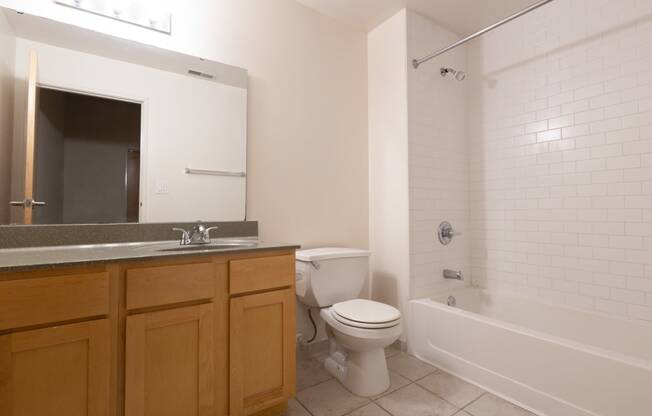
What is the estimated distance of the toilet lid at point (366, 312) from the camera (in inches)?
63.7

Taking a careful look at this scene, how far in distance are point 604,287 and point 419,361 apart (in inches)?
48.6

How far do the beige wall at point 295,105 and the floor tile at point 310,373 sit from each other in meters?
0.79

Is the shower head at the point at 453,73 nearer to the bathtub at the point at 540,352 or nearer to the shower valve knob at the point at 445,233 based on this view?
the shower valve knob at the point at 445,233

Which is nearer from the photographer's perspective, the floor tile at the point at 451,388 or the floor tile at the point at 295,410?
the floor tile at the point at 295,410

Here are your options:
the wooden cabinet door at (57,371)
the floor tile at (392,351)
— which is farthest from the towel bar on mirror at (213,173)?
the floor tile at (392,351)

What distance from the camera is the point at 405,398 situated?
1.66 m

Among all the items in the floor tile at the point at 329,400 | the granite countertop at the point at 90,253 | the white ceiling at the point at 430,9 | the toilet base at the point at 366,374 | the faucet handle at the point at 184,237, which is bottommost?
the floor tile at the point at 329,400

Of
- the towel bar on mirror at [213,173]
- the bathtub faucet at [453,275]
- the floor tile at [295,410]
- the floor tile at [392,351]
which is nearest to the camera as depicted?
the floor tile at [295,410]

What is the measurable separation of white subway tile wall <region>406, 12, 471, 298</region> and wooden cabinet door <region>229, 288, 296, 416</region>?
110 cm

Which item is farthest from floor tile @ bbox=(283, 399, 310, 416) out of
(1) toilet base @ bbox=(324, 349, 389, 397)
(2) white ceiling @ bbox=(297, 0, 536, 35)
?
(2) white ceiling @ bbox=(297, 0, 536, 35)

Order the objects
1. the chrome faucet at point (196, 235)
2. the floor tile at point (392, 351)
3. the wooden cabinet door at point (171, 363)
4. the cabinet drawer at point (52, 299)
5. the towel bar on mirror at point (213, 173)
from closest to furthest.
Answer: the cabinet drawer at point (52, 299), the wooden cabinet door at point (171, 363), the chrome faucet at point (196, 235), the towel bar on mirror at point (213, 173), the floor tile at point (392, 351)

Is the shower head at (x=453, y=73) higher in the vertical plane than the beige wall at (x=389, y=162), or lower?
higher

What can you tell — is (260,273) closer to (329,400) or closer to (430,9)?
(329,400)

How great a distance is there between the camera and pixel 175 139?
1732 mm
